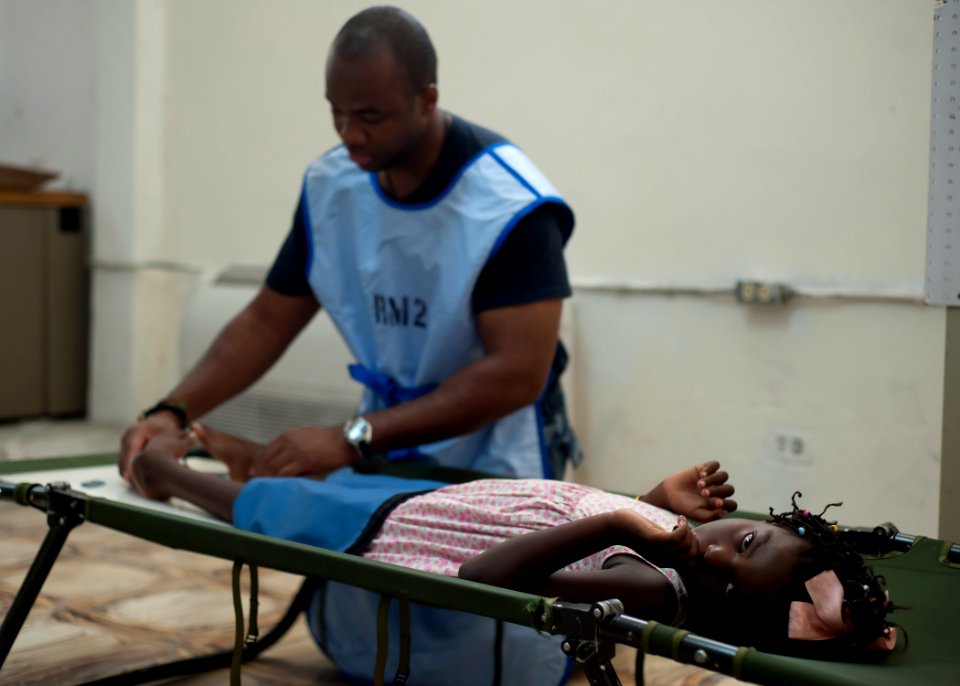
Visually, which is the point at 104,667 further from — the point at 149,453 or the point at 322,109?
the point at 322,109

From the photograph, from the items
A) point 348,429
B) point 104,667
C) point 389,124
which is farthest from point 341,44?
point 104,667

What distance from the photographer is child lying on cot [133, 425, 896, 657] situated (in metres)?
1.52

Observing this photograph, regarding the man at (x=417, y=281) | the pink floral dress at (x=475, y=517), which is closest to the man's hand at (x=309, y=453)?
the man at (x=417, y=281)

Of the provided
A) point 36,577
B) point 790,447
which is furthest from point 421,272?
point 790,447

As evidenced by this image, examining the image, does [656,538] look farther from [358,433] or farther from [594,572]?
[358,433]

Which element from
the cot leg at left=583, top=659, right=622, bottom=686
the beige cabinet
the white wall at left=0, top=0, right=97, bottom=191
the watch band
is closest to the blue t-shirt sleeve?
the watch band

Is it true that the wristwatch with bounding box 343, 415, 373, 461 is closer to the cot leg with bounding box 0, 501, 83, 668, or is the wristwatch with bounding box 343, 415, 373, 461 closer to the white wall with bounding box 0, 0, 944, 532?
the cot leg with bounding box 0, 501, 83, 668

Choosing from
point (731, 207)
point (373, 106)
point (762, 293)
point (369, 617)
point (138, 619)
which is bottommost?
point (138, 619)

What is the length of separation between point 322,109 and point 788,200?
6.13 ft

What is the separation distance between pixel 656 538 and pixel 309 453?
0.91m

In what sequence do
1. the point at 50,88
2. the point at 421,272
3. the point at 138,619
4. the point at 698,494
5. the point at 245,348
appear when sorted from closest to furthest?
the point at 698,494
the point at 421,272
the point at 245,348
the point at 138,619
the point at 50,88

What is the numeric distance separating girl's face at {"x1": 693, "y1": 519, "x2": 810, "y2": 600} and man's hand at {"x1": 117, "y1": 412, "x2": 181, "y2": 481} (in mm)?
1207

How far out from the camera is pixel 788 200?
10.5ft

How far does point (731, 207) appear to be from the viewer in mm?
3305
